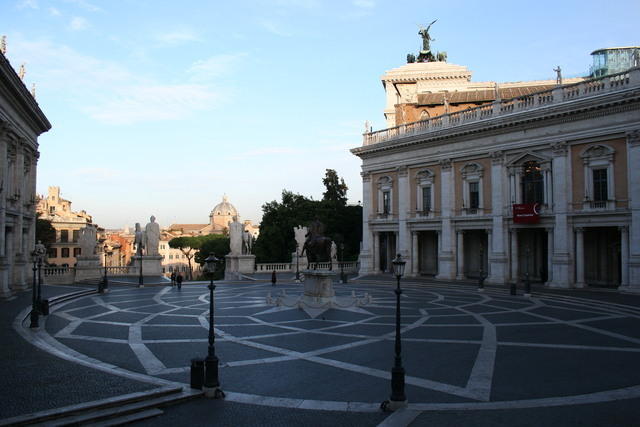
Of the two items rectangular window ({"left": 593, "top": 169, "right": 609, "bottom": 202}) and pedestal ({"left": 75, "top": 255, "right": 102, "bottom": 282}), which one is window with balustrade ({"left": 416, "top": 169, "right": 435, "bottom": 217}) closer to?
rectangular window ({"left": 593, "top": 169, "right": 609, "bottom": 202})

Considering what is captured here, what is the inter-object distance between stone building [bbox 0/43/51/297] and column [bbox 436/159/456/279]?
2989 cm

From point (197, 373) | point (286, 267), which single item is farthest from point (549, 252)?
point (197, 373)

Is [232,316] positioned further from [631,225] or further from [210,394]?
[631,225]

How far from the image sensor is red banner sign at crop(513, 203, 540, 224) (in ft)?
111

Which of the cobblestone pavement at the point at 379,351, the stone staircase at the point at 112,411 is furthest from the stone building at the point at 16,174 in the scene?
the stone staircase at the point at 112,411

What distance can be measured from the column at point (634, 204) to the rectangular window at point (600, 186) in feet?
5.25

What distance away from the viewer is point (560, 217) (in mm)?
32625

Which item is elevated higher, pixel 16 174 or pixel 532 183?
pixel 16 174

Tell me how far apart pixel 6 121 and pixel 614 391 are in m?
30.1

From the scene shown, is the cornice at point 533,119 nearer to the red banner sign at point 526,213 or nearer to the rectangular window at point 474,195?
the rectangular window at point 474,195

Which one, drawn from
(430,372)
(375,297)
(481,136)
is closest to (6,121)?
(375,297)

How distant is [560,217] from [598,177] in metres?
3.39

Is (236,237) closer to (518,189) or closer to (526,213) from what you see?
(518,189)

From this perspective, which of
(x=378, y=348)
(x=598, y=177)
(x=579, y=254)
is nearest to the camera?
(x=378, y=348)
